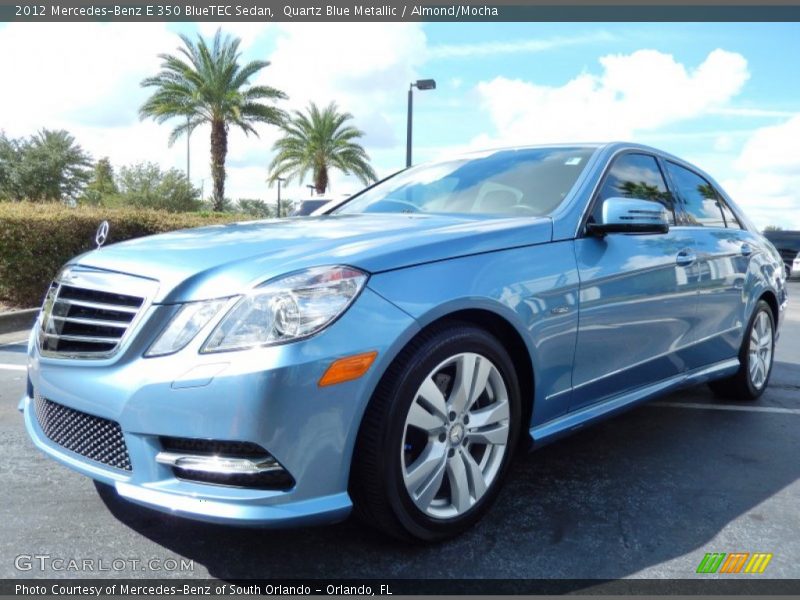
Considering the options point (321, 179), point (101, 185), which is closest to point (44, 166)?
point (101, 185)

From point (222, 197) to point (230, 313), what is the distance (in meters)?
24.6

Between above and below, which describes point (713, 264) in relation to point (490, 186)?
below

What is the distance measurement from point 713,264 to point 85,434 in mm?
3320

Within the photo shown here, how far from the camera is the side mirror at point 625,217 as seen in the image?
318 cm

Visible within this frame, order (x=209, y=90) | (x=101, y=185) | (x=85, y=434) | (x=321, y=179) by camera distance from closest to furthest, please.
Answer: (x=85, y=434) < (x=209, y=90) < (x=321, y=179) < (x=101, y=185)

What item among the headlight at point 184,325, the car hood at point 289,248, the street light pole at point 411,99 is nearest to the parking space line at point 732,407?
the car hood at point 289,248

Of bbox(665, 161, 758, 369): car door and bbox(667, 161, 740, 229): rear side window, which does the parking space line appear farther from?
bbox(667, 161, 740, 229): rear side window

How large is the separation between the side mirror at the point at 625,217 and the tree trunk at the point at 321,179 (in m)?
27.5

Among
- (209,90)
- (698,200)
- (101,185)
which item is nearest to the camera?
(698,200)

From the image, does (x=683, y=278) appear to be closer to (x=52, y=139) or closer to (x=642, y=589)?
(x=642, y=589)

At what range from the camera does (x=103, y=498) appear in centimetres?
296

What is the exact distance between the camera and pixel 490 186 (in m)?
3.69

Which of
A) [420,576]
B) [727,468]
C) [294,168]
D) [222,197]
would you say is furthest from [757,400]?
[294,168]

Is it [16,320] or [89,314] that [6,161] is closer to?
[16,320]
